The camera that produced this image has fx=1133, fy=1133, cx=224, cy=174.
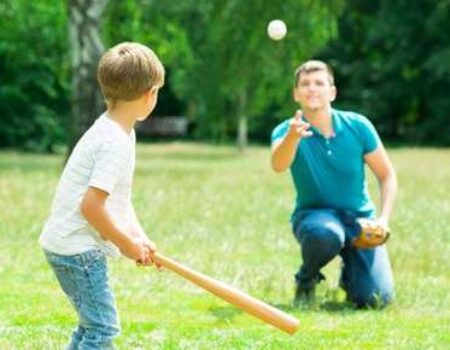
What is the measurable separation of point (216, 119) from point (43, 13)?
744 centimetres

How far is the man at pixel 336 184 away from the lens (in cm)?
760

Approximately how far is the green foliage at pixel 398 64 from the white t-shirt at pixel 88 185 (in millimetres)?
39486

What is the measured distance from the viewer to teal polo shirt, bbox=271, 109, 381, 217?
7.78 metres

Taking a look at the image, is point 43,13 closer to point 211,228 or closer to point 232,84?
point 232,84

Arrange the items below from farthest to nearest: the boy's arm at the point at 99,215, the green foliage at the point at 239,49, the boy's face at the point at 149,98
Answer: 1. the green foliage at the point at 239,49
2. the boy's face at the point at 149,98
3. the boy's arm at the point at 99,215

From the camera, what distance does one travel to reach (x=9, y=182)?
1864 centimetres

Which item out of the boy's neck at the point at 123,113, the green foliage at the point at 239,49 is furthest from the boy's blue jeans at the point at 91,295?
the green foliage at the point at 239,49

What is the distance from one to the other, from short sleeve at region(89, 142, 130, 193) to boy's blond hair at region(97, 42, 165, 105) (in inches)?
9.0

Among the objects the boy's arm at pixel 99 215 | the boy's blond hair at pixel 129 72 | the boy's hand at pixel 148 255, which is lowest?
the boy's hand at pixel 148 255

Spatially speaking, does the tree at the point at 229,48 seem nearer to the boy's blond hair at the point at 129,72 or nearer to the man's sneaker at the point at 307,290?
the man's sneaker at the point at 307,290

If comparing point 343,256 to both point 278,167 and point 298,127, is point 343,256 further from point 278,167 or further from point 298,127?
point 298,127

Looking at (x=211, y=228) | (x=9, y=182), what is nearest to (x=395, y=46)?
(x=9, y=182)

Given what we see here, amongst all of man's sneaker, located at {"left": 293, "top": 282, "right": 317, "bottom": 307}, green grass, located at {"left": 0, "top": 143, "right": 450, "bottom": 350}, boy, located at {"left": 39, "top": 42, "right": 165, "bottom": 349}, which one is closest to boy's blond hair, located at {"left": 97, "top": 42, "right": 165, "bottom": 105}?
boy, located at {"left": 39, "top": 42, "right": 165, "bottom": 349}

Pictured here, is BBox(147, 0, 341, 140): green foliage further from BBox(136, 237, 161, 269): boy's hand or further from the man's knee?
BBox(136, 237, 161, 269): boy's hand
